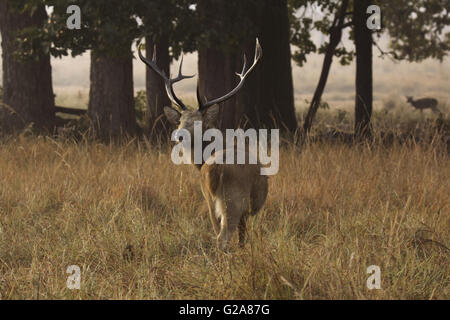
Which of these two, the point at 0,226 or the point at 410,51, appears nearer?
the point at 0,226

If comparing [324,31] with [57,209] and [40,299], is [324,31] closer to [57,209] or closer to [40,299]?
[57,209]

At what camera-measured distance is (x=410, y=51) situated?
18562 millimetres

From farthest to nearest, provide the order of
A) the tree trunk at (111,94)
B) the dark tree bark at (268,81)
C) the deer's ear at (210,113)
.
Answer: the tree trunk at (111,94) < the dark tree bark at (268,81) < the deer's ear at (210,113)

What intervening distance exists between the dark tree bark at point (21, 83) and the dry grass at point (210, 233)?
3.28 meters

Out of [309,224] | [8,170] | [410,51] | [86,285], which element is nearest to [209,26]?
[8,170]

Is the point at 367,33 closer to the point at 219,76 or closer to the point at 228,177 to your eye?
the point at 219,76

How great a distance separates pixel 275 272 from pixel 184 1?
6591mm

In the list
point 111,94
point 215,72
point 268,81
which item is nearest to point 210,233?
point 268,81

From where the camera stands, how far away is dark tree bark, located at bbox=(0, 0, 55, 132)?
10.2m

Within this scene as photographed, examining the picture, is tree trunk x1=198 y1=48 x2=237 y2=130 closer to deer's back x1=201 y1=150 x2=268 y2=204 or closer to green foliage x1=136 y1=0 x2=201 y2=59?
green foliage x1=136 y1=0 x2=201 y2=59

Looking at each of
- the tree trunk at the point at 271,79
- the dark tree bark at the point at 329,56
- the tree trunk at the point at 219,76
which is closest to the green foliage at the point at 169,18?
the tree trunk at the point at 219,76

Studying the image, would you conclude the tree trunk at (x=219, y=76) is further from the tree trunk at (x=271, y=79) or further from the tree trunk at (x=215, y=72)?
the tree trunk at (x=271, y=79)

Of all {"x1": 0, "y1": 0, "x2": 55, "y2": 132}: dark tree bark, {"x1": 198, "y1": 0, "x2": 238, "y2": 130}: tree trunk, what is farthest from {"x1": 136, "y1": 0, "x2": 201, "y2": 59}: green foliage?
{"x1": 0, "y1": 0, "x2": 55, "y2": 132}: dark tree bark

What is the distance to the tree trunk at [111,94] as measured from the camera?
32.4 ft
